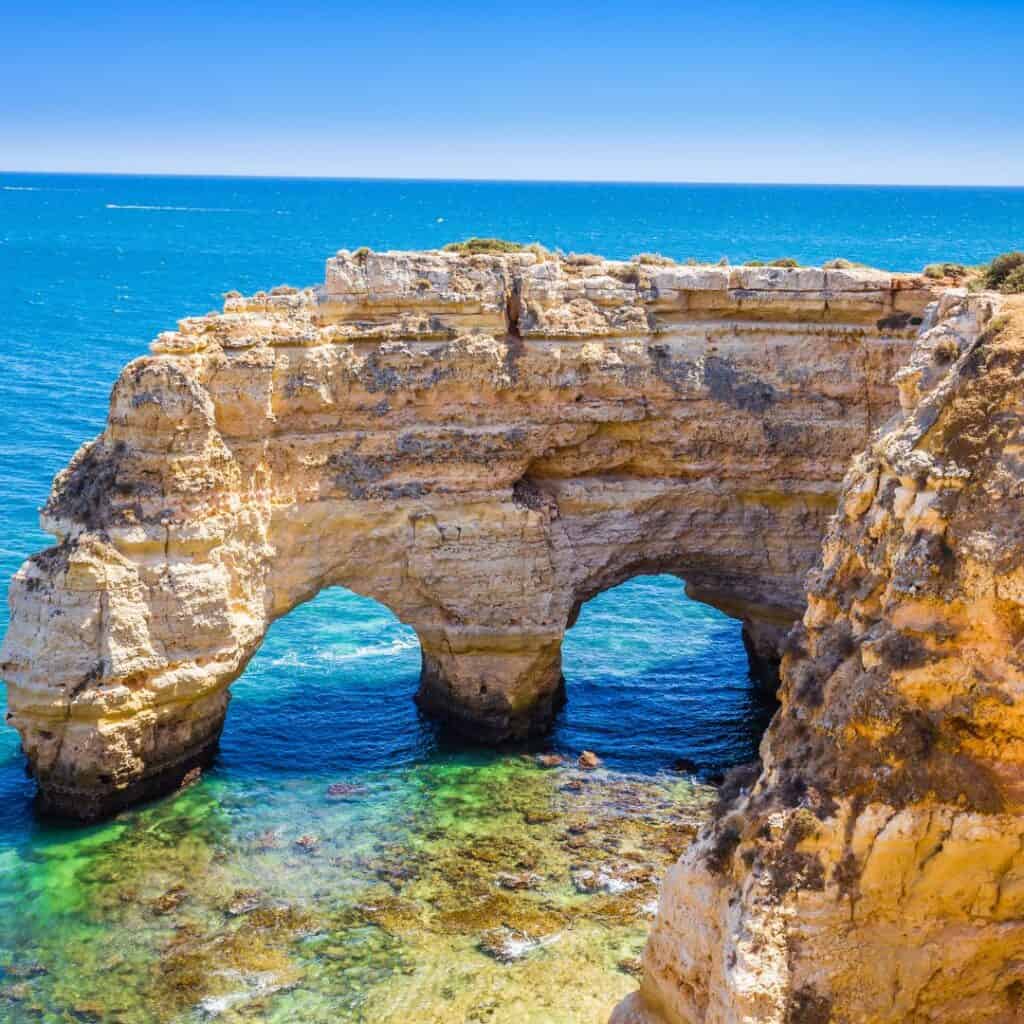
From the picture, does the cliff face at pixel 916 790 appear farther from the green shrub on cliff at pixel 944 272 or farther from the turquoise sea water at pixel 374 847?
the green shrub on cliff at pixel 944 272

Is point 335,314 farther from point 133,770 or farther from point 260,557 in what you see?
point 133,770

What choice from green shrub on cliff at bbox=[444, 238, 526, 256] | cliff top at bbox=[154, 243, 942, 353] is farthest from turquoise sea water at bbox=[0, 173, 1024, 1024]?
green shrub on cliff at bbox=[444, 238, 526, 256]

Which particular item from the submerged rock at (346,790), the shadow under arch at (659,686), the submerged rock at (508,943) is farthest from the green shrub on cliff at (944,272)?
the submerged rock at (346,790)

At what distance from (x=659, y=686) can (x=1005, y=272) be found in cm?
1399

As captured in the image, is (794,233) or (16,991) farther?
(794,233)

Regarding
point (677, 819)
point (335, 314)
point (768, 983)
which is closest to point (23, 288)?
point (335, 314)

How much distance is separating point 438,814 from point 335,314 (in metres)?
11.0

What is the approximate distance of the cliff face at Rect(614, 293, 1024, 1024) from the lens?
13.1m

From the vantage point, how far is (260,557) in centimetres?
2747

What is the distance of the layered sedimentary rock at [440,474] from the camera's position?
2572 centimetres

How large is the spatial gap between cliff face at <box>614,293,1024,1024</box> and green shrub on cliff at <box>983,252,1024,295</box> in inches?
436

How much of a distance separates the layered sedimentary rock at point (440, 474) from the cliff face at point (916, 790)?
14732 mm

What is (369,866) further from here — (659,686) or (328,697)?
(659,686)

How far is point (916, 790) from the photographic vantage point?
1331cm
